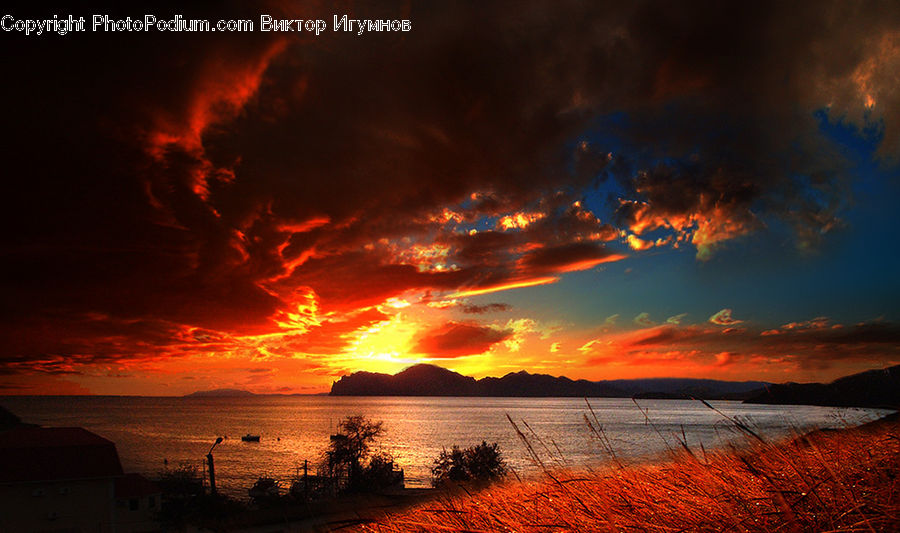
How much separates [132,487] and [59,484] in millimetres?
6058

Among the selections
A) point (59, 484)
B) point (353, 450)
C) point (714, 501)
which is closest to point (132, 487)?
point (59, 484)

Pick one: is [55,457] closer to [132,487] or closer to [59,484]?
[59,484]

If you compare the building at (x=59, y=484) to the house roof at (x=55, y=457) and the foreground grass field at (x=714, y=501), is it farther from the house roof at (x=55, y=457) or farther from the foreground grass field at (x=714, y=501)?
the foreground grass field at (x=714, y=501)

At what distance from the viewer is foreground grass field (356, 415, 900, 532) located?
2.17 metres

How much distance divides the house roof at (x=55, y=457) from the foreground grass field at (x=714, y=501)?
3062 centimetres

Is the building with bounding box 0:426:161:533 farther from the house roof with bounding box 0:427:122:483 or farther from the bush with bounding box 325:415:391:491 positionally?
the bush with bounding box 325:415:391:491

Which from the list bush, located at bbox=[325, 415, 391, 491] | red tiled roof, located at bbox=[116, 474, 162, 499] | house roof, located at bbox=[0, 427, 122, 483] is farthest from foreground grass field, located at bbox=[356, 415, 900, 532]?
bush, located at bbox=[325, 415, 391, 491]

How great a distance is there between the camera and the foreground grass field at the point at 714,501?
2.17 metres

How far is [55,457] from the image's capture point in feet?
90.3

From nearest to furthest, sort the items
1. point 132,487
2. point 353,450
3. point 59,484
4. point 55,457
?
point 59,484
point 55,457
point 132,487
point 353,450

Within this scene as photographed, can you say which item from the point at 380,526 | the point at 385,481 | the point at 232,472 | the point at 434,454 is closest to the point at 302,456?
the point at 232,472

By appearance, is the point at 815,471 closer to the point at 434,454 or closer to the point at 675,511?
the point at 675,511

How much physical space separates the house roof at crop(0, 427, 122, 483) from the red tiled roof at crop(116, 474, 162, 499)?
3.30m

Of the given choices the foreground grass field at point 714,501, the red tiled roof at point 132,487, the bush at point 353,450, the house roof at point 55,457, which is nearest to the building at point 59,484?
the house roof at point 55,457
